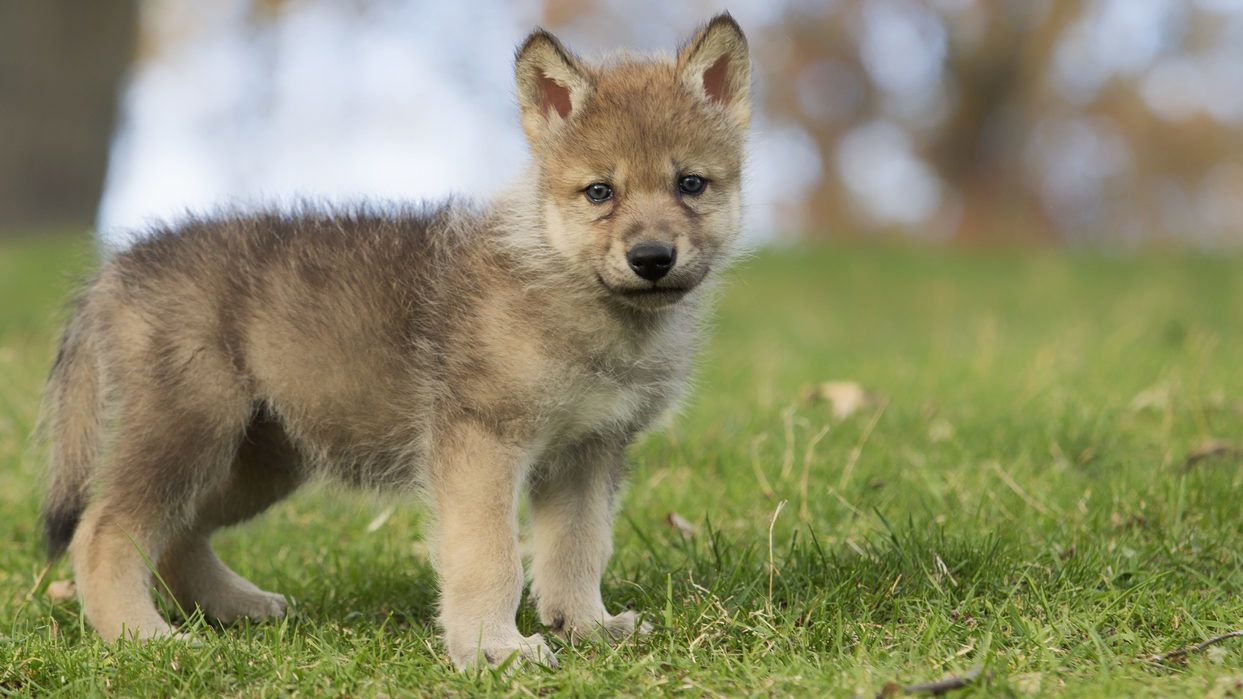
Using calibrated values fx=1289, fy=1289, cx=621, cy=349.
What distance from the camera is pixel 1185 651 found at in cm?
341

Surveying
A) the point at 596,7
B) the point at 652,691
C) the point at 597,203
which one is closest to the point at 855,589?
the point at 652,691

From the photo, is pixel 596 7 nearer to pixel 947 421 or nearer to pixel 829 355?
pixel 829 355

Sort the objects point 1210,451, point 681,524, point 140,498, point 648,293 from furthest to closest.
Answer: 1. point 1210,451
2. point 681,524
3. point 140,498
4. point 648,293

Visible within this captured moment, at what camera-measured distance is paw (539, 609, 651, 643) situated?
376cm

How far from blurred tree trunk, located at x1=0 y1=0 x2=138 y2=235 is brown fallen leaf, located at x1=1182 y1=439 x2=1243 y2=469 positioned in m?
13.7

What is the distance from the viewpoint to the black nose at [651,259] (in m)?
3.63

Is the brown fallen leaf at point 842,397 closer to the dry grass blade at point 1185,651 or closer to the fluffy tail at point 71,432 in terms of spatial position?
the dry grass blade at point 1185,651

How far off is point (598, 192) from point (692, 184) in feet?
0.93

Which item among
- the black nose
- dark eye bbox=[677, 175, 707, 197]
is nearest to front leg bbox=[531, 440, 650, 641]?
the black nose

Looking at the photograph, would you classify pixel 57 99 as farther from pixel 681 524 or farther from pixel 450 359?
pixel 450 359

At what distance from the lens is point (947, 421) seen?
617 centimetres

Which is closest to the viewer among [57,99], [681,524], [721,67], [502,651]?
[502,651]

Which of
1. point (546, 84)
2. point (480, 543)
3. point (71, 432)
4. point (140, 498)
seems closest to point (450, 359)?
point (480, 543)

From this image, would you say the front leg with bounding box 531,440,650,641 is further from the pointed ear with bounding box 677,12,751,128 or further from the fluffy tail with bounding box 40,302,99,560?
the fluffy tail with bounding box 40,302,99,560
